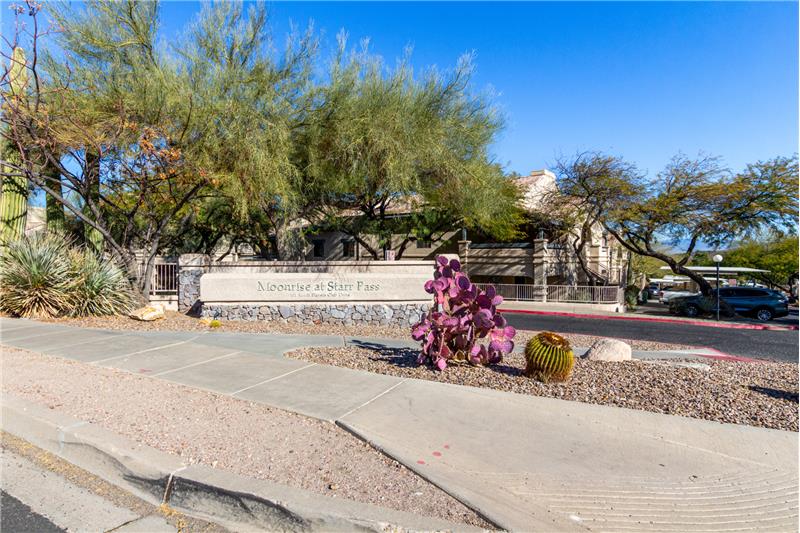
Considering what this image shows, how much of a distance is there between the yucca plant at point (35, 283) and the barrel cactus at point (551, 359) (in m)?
10.6

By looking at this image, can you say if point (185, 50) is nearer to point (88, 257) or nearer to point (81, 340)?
point (88, 257)

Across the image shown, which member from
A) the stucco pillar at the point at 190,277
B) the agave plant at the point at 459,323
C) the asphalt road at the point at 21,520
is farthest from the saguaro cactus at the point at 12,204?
the agave plant at the point at 459,323

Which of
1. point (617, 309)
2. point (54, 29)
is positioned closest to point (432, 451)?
point (54, 29)

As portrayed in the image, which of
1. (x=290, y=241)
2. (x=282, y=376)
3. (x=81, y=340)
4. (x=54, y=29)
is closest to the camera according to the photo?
(x=282, y=376)

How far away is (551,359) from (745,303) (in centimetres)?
2225

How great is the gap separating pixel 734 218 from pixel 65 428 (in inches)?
1145

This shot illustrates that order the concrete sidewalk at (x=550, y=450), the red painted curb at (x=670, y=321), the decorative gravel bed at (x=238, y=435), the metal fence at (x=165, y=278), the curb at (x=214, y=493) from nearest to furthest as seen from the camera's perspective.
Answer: the curb at (x=214, y=493) < the concrete sidewalk at (x=550, y=450) < the decorative gravel bed at (x=238, y=435) < the metal fence at (x=165, y=278) < the red painted curb at (x=670, y=321)

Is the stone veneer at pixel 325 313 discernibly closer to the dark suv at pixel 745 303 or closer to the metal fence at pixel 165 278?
the metal fence at pixel 165 278

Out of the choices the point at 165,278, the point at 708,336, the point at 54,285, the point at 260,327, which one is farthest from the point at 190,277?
the point at 708,336

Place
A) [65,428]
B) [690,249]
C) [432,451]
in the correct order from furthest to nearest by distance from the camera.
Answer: [690,249]
[65,428]
[432,451]

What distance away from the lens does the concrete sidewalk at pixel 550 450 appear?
320cm

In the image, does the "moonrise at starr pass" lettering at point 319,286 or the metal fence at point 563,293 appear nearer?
the "moonrise at starr pass" lettering at point 319,286

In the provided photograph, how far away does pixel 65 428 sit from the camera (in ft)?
14.5

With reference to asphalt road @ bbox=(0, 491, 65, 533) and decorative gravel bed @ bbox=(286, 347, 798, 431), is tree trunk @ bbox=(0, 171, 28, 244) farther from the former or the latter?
asphalt road @ bbox=(0, 491, 65, 533)
